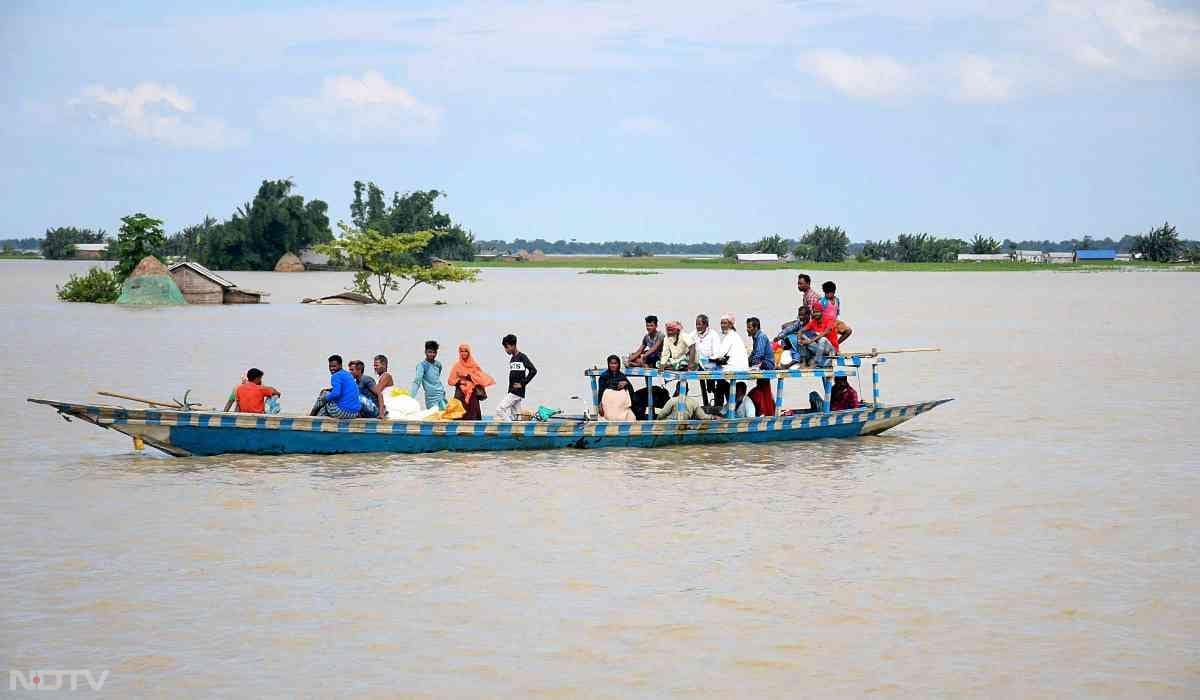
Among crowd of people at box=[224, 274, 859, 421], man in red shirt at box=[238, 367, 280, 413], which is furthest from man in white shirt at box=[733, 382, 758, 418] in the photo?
man in red shirt at box=[238, 367, 280, 413]

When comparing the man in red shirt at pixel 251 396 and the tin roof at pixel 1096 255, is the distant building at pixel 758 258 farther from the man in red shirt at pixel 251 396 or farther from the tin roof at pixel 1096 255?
the man in red shirt at pixel 251 396

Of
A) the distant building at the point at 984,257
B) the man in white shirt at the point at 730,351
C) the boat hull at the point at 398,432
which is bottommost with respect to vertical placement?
the boat hull at the point at 398,432

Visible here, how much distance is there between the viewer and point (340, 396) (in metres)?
16.3

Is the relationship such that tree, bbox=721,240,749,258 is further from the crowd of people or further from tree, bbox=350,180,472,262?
the crowd of people

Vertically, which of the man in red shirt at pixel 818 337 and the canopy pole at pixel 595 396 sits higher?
the man in red shirt at pixel 818 337

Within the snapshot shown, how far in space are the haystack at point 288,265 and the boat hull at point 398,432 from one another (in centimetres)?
9748

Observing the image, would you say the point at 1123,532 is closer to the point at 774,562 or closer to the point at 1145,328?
the point at 774,562

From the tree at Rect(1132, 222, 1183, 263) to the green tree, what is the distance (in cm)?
10566

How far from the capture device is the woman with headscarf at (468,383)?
1725 cm

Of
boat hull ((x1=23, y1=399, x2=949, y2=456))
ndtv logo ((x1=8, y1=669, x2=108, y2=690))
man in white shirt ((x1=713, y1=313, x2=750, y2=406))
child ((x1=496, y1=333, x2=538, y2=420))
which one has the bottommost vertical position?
ndtv logo ((x1=8, y1=669, x2=108, y2=690))

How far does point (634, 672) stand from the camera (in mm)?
9258

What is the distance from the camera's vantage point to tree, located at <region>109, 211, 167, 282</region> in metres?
49.9

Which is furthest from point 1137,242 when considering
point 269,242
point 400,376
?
point 400,376

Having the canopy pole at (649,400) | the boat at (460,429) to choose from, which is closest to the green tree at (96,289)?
the boat at (460,429)
